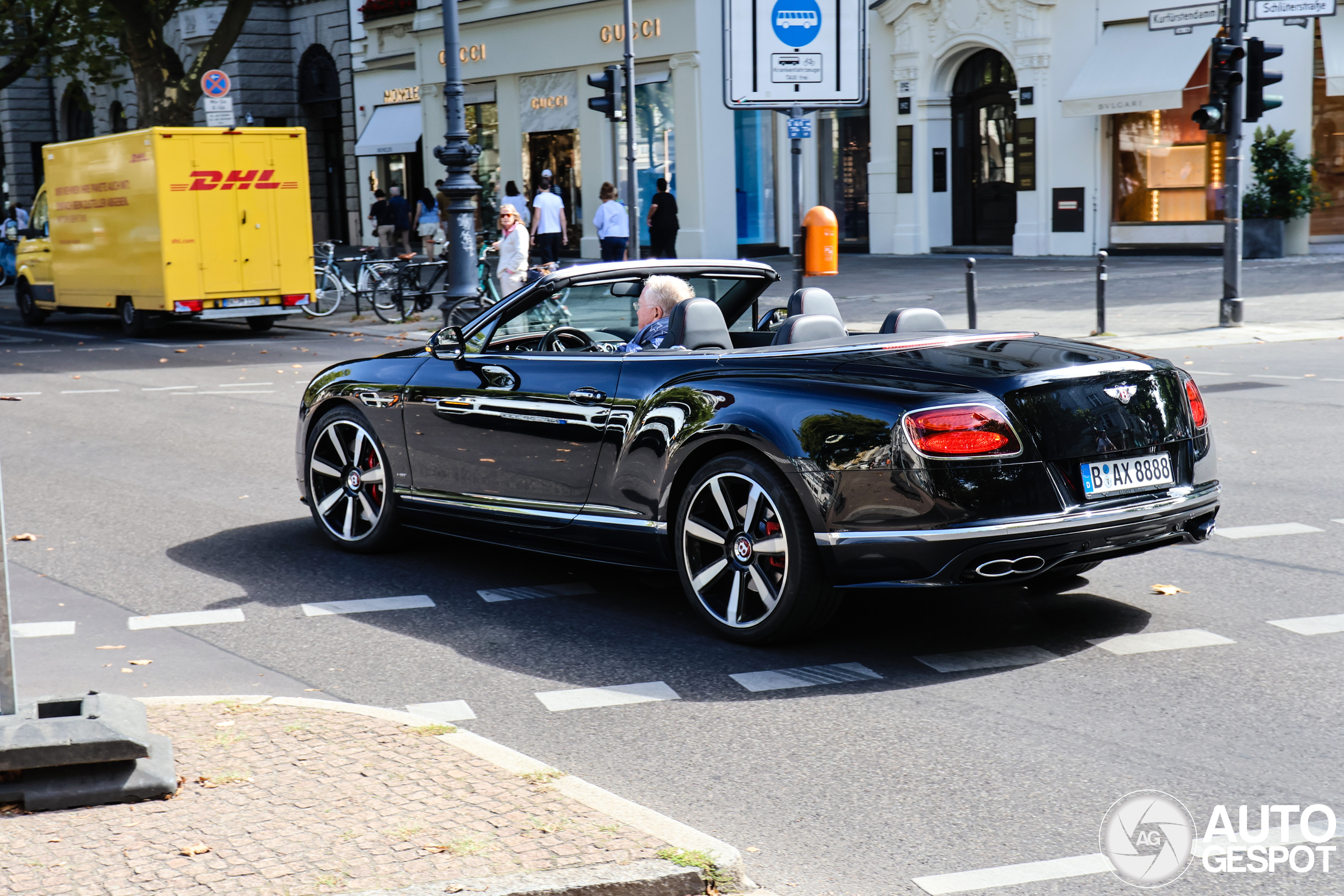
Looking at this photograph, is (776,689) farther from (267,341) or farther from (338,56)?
(338,56)

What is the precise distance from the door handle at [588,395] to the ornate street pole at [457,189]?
13677 millimetres

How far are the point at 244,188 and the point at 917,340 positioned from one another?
16.5 metres

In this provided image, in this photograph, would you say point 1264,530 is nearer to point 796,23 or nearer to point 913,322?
point 913,322

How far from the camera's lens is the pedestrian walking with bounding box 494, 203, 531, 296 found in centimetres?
1912

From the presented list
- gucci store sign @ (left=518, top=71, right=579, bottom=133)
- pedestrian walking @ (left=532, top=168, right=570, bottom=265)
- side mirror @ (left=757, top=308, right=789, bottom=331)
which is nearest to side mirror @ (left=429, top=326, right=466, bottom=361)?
side mirror @ (left=757, top=308, right=789, bottom=331)

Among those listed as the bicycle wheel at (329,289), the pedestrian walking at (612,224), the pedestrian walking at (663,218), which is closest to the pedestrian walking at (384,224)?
the pedestrian walking at (663,218)

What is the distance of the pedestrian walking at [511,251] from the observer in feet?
62.7

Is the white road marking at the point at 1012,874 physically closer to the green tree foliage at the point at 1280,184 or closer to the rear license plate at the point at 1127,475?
the rear license plate at the point at 1127,475

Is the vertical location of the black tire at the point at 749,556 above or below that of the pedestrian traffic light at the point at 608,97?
below

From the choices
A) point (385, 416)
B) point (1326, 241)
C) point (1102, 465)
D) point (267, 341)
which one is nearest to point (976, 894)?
point (1102, 465)

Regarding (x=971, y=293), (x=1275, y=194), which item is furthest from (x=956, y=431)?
(x=1275, y=194)

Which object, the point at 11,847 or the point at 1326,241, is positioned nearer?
the point at 11,847

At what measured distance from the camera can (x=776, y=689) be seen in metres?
5.05

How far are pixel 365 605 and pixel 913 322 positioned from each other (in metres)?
2.43
